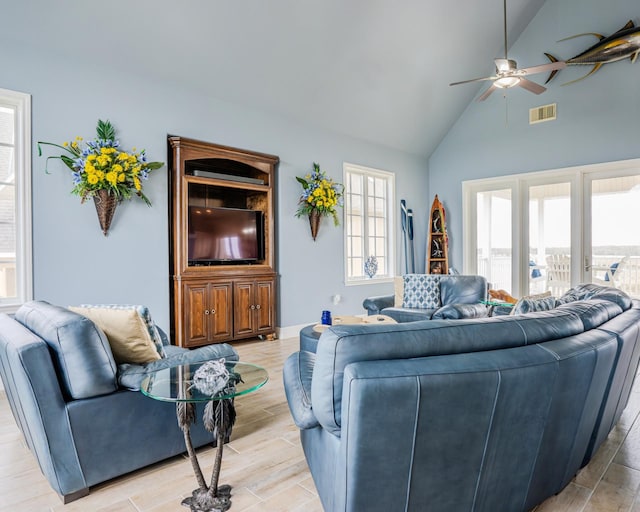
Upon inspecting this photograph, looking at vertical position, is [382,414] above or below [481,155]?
below

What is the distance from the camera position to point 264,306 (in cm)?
521

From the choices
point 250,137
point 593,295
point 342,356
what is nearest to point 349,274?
point 250,137

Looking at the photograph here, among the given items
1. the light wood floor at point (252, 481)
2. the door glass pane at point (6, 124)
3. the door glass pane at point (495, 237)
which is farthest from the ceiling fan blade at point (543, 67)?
the door glass pane at point (6, 124)

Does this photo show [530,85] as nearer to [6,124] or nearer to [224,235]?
[224,235]

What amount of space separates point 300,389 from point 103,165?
300cm

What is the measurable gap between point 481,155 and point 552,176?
3.94 feet

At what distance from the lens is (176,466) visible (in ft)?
7.16

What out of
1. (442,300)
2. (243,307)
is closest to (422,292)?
(442,300)

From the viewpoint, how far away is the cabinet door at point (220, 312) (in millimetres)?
4695

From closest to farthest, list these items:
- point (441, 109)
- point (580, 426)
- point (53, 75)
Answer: point (580, 426) → point (53, 75) → point (441, 109)

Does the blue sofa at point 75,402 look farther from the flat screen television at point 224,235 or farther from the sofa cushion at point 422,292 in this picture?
the sofa cushion at point 422,292

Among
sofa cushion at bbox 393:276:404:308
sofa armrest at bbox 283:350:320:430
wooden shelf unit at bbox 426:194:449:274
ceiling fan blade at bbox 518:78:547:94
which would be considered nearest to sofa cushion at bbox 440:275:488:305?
sofa cushion at bbox 393:276:404:308

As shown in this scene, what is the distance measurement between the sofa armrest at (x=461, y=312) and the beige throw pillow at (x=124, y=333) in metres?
3.22

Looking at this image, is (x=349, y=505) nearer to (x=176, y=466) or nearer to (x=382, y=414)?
(x=382, y=414)
